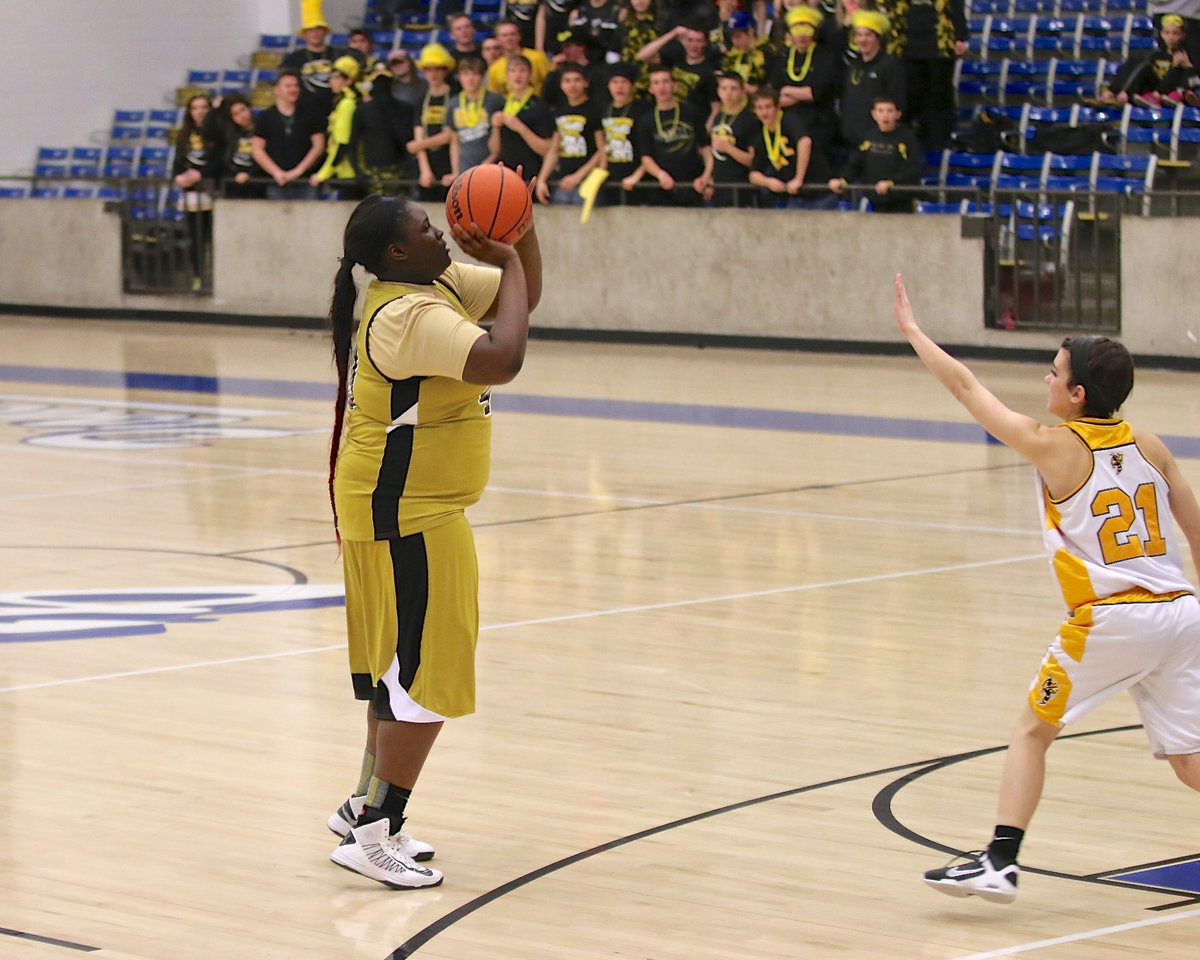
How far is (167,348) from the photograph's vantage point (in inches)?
784

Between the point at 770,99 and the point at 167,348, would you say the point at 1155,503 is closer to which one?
the point at 770,99

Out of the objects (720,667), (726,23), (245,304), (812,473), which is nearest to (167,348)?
(245,304)

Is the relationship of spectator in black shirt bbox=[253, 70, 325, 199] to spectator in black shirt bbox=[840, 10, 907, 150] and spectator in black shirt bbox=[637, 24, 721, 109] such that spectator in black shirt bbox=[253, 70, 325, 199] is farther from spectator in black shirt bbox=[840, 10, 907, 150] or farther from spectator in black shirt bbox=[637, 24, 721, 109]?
spectator in black shirt bbox=[840, 10, 907, 150]

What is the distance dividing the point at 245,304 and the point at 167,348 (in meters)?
2.45

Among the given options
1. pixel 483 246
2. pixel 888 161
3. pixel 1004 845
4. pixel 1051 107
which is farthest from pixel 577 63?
pixel 1004 845


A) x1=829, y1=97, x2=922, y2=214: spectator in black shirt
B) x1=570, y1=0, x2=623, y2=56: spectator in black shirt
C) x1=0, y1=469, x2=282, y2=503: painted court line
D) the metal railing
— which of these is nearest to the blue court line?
x1=0, y1=469, x2=282, y2=503: painted court line

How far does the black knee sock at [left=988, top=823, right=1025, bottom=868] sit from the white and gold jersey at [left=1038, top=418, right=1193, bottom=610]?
0.50m

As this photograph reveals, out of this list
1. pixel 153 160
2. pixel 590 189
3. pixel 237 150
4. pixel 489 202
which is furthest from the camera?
pixel 153 160

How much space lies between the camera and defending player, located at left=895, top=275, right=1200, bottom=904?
4.39 metres

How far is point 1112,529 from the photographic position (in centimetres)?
446

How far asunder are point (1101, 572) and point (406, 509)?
1.50m

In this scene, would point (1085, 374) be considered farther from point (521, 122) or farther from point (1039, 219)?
point (521, 122)

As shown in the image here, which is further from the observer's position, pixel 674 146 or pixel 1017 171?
pixel 674 146

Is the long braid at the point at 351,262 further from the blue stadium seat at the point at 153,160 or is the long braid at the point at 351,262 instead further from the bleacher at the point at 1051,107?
the blue stadium seat at the point at 153,160
